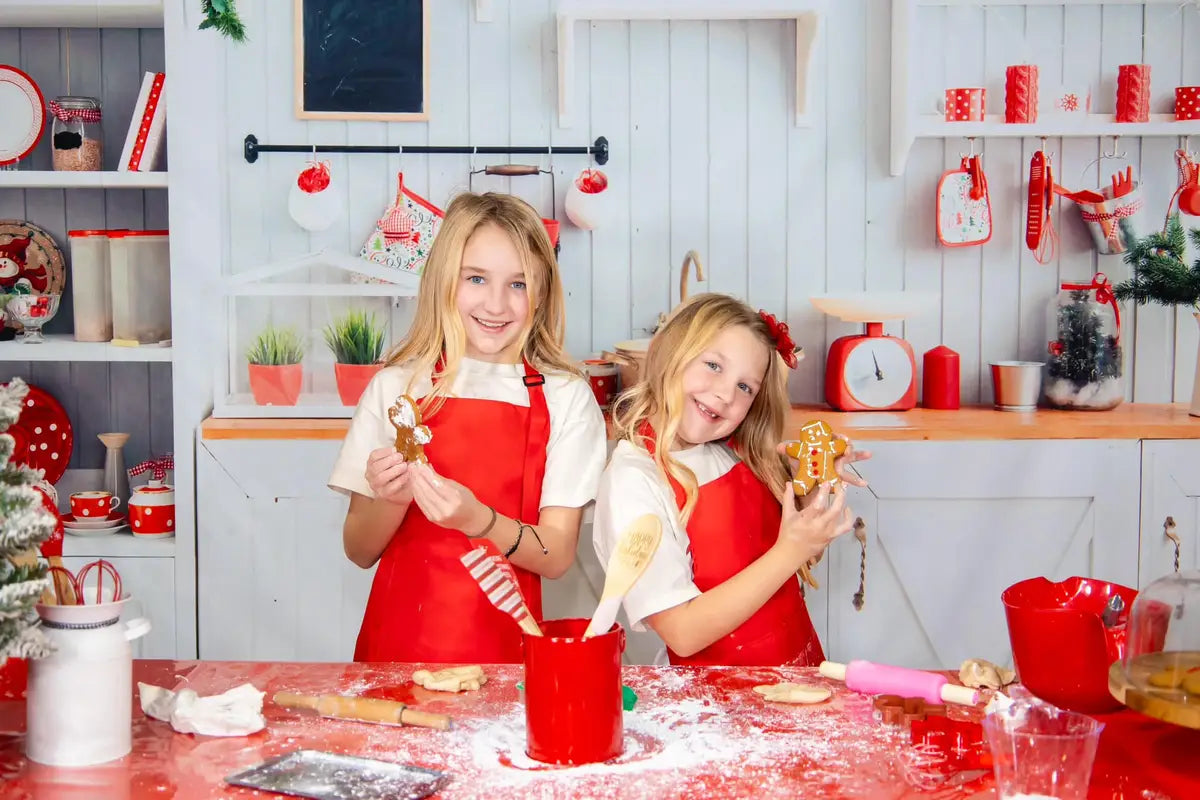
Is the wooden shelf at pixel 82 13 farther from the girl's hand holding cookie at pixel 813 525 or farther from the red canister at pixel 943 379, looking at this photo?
the red canister at pixel 943 379

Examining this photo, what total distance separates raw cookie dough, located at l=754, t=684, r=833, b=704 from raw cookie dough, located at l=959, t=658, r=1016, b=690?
14 cm

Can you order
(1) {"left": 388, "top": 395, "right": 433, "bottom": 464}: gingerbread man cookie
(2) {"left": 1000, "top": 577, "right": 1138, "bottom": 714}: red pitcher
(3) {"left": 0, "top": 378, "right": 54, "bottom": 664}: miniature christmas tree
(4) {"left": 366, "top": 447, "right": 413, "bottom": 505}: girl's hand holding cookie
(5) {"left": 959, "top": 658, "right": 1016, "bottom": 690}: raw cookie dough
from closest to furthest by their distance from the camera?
(3) {"left": 0, "top": 378, "right": 54, "bottom": 664}: miniature christmas tree < (2) {"left": 1000, "top": 577, "right": 1138, "bottom": 714}: red pitcher < (5) {"left": 959, "top": 658, "right": 1016, "bottom": 690}: raw cookie dough < (1) {"left": 388, "top": 395, "right": 433, "bottom": 464}: gingerbread man cookie < (4) {"left": 366, "top": 447, "right": 413, "bottom": 505}: girl's hand holding cookie

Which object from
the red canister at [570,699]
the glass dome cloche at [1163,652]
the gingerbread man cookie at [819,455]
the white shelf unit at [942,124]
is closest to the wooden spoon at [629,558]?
the red canister at [570,699]

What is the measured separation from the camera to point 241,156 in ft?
9.16

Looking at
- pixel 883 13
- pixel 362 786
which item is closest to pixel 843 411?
pixel 883 13

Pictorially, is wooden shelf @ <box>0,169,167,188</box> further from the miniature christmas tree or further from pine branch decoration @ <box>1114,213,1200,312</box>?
pine branch decoration @ <box>1114,213,1200,312</box>

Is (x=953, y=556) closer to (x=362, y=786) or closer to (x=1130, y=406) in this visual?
(x=1130, y=406)

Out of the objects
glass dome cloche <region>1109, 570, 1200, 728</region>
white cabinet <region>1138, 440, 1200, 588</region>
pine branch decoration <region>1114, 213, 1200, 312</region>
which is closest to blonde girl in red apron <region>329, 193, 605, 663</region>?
glass dome cloche <region>1109, 570, 1200, 728</region>

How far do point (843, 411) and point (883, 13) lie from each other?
91 centimetres

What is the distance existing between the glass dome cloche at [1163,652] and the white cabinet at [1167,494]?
152 centimetres

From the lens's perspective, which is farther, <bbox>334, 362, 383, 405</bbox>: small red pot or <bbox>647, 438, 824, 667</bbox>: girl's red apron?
<bbox>334, 362, 383, 405</bbox>: small red pot

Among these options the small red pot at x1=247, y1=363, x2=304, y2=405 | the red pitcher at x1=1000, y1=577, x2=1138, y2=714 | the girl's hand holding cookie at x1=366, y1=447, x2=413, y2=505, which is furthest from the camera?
the small red pot at x1=247, y1=363, x2=304, y2=405

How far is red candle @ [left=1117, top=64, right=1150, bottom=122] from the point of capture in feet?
9.05

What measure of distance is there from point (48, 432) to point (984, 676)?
216cm
